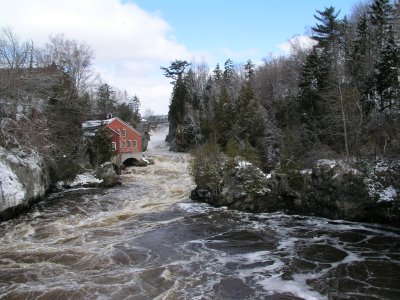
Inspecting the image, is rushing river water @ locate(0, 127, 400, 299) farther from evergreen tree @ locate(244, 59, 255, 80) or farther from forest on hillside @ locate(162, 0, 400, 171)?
evergreen tree @ locate(244, 59, 255, 80)

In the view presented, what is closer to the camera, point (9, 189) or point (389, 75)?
point (9, 189)

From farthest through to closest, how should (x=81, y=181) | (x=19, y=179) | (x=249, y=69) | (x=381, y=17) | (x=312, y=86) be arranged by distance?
(x=249, y=69) → (x=381, y=17) → (x=312, y=86) → (x=81, y=181) → (x=19, y=179)

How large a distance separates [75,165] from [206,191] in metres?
13.8

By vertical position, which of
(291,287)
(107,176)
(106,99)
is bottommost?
(291,287)

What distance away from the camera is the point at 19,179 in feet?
76.9

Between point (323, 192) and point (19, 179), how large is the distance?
1863 cm

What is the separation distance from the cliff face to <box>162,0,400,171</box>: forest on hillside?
457 inches

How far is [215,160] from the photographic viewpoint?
85.3 ft

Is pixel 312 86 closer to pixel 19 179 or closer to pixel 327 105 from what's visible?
pixel 327 105

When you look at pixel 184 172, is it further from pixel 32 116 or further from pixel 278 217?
pixel 278 217

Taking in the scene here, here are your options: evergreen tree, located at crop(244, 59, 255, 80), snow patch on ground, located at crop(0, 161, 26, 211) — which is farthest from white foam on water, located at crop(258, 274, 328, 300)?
evergreen tree, located at crop(244, 59, 255, 80)

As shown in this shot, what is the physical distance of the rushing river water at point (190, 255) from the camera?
468 inches

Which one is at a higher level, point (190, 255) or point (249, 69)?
point (249, 69)

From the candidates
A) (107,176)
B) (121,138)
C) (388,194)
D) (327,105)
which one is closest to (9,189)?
(107,176)
